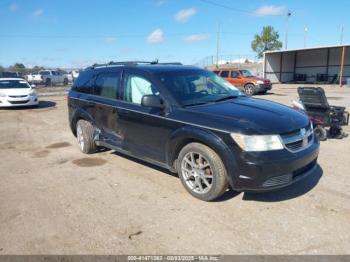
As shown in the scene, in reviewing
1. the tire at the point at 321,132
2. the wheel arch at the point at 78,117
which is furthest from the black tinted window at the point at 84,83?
the tire at the point at 321,132

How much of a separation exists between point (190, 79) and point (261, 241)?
274 cm

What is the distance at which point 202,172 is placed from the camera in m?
4.09

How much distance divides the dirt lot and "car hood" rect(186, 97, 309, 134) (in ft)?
3.26

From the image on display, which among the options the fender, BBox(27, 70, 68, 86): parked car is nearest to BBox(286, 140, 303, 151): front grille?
the fender

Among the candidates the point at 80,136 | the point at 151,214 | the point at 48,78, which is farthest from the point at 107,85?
the point at 48,78

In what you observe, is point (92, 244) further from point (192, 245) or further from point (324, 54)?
point (324, 54)

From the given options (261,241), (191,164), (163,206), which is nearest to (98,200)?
(163,206)

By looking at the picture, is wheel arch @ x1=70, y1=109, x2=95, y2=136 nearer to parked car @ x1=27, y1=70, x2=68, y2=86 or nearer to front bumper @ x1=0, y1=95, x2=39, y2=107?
front bumper @ x1=0, y1=95, x2=39, y2=107

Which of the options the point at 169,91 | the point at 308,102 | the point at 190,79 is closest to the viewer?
the point at 169,91

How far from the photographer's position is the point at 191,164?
13.7 ft

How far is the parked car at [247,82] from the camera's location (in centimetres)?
2070

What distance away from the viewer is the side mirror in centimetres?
437

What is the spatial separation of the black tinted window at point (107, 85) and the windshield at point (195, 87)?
1037 millimetres

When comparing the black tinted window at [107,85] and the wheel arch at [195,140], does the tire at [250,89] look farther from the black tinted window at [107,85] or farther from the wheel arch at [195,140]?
the wheel arch at [195,140]
